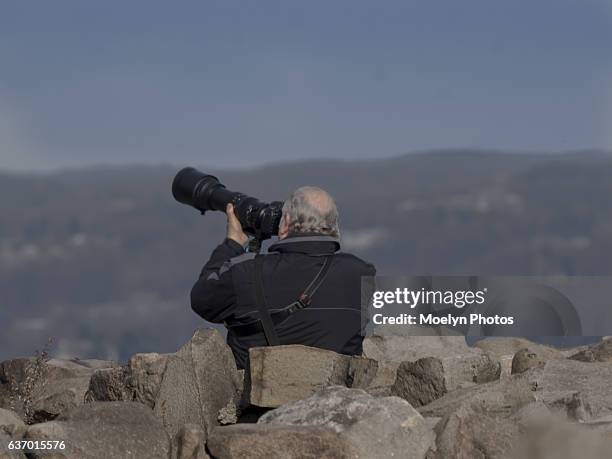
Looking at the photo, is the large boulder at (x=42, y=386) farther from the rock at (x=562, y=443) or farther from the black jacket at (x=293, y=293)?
the rock at (x=562, y=443)

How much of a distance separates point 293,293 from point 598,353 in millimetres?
2578

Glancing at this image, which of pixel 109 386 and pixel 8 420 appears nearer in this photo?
pixel 8 420

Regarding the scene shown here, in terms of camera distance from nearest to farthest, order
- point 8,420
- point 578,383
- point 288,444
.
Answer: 1. point 288,444
2. point 8,420
3. point 578,383

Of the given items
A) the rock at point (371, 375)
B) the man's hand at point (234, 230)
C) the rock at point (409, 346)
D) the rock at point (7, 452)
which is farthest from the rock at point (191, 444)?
the rock at point (409, 346)

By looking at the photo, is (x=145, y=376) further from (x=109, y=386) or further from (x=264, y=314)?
(x=264, y=314)

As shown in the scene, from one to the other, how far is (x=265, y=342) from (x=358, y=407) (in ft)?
5.60

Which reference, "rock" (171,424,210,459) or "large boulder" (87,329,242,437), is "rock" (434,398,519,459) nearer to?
"rock" (171,424,210,459)

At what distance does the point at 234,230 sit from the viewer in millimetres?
9773

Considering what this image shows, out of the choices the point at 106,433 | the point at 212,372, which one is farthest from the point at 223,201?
the point at 106,433

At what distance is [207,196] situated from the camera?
35.3 feet

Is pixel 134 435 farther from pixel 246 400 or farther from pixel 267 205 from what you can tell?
pixel 267 205

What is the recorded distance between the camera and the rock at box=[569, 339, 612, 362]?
10.3m

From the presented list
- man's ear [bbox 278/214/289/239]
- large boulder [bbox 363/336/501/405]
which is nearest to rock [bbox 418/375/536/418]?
large boulder [bbox 363/336/501/405]

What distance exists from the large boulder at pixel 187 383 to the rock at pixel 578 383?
175 cm
